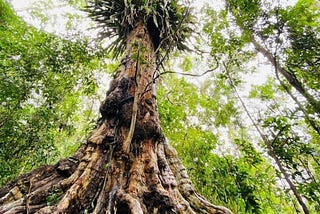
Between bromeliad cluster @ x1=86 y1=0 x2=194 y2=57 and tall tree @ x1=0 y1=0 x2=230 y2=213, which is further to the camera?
bromeliad cluster @ x1=86 y1=0 x2=194 y2=57

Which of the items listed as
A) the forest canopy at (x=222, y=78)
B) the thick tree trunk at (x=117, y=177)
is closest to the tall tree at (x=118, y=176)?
the thick tree trunk at (x=117, y=177)

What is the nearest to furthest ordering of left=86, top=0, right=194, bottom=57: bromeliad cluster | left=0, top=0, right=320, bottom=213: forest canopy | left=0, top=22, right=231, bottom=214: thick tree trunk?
left=0, top=22, right=231, bottom=214: thick tree trunk < left=0, top=0, right=320, bottom=213: forest canopy < left=86, top=0, right=194, bottom=57: bromeliad cluster

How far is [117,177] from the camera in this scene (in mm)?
2252

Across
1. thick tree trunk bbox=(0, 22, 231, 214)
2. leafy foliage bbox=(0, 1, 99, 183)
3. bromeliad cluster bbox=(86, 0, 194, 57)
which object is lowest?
thick tree trunk bbox=(0, 22, 231, 214)

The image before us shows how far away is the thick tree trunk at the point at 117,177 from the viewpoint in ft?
6.39

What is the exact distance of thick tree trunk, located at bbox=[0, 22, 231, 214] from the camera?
1948mm

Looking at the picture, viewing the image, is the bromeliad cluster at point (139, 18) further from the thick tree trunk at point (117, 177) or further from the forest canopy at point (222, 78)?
the thick tree trunk at point (117, 177)

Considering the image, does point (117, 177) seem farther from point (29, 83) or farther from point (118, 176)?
point (29, 83)

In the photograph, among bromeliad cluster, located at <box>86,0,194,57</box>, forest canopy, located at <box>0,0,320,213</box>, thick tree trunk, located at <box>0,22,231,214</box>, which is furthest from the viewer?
bromeliad cluster, located at <box>86,0,194,57</box>

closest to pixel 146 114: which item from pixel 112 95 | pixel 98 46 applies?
pixel 112 95

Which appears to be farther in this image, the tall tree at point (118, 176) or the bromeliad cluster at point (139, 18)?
the bromeliad cluster at point (139, 18)

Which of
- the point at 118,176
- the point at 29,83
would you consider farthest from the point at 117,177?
the point at 29,83

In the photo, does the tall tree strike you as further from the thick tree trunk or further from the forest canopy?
the forest canopy

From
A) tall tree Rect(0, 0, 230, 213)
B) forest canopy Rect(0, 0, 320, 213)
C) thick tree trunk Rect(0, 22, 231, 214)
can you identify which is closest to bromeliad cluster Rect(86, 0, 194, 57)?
forest canopy Rect(0, 0, 320, 213)
